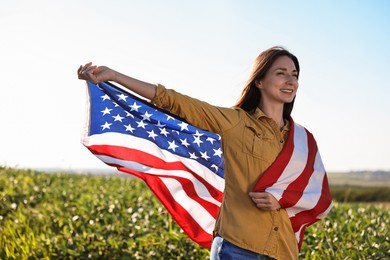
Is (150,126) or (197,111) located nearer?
(197,111)

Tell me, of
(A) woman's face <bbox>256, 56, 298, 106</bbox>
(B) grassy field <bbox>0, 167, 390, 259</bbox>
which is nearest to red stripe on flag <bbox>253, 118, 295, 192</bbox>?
(A) woman's face <bbox>256, 56, 298, 106</bbox>

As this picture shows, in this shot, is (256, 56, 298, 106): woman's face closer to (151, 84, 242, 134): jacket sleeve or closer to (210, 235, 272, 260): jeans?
(151, 84, 242, 134): jacket sleeve

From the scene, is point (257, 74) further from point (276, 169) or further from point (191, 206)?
point (191, 206)

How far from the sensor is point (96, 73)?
10.5 feet

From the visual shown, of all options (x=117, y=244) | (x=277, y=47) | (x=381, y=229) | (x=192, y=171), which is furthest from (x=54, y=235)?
(x=277, y=47)

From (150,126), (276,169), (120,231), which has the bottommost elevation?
(120,231)

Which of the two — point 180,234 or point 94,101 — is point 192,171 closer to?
point 94,101

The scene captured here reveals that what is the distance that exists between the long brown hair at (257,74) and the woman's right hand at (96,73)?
87 centimetres

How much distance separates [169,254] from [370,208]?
10.4ft

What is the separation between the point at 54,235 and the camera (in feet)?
21.1

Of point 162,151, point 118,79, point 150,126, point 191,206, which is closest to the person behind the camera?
point 118,79

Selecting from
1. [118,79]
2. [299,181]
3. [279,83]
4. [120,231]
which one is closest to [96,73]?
[118,79]

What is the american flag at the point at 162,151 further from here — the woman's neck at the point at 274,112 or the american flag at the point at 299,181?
the american flag at the point at 299,181

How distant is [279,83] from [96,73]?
105cm
